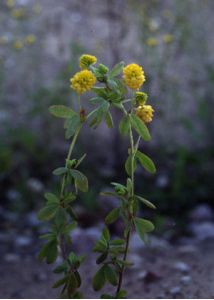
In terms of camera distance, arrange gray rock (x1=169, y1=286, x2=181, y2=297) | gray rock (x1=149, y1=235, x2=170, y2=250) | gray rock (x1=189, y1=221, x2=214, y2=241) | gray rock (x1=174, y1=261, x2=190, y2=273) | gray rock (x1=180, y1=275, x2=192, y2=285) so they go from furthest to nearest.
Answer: gray rock (x1=189, y1=221, x2=214, y2=241) < gray rock (x1=149, y1=235, x2=170, y2=250) < gray rock (x1=174, y1=261, x2=190, y2=273) < gray rock (x1=180, y1=275, x2=192, y2=285) < gray rock (x1=169, y1=286, x2=181, y2=297)

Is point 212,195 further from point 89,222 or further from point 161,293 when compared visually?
point 161,293

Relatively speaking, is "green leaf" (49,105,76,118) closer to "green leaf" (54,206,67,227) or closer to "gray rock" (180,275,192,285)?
"green leaf" (54,206,67,227)

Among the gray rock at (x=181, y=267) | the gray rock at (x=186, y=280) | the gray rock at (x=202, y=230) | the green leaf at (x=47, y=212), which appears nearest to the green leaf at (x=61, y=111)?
the green leaf at (x=47, y=212)

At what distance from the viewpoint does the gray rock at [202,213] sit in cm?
332

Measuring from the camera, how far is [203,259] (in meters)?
2.73

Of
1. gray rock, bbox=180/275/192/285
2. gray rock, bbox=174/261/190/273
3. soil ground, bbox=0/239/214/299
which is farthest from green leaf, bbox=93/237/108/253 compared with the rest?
gray rock, bbox=174/261/190/273

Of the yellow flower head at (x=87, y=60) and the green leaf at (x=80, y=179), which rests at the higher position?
the yellow flower head at (x=87, y=60)

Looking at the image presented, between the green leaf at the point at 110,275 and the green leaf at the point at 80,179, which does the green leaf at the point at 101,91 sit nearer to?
the green leaf at the point at 80,179

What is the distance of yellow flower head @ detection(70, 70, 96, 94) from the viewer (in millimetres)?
1557

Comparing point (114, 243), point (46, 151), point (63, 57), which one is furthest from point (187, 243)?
point (63, 57)

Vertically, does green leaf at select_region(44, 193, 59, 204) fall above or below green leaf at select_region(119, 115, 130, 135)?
below

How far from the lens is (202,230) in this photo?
3.22 m

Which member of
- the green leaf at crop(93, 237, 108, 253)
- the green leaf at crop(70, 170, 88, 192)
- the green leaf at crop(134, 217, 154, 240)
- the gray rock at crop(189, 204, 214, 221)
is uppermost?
the green leaf at crop(70, 170, 88, 192)

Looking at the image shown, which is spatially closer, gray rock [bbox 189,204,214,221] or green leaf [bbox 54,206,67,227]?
green leaf [bbox 54,206,67,227]
